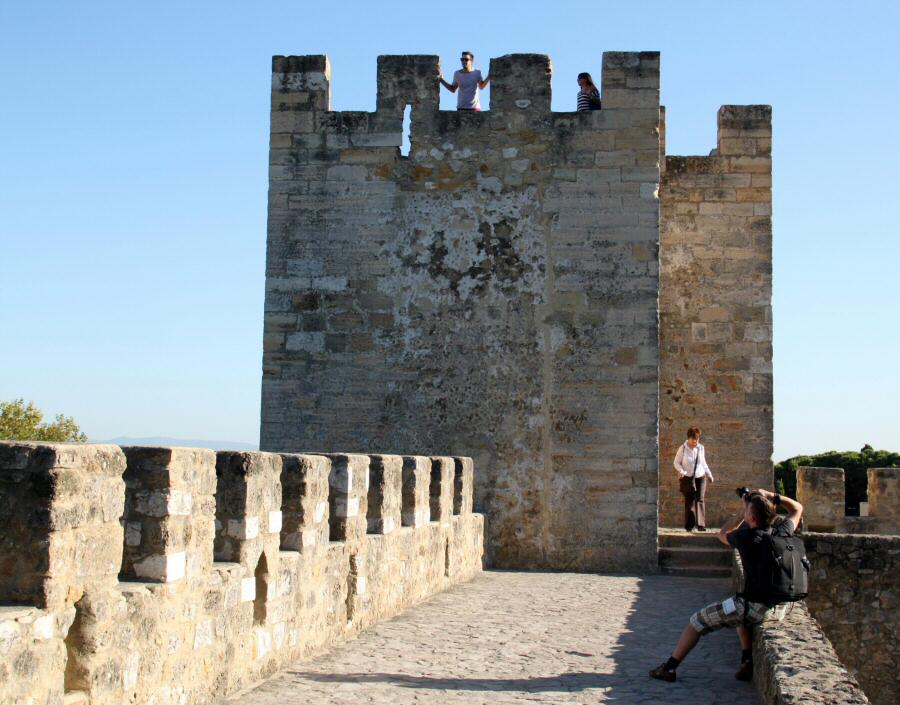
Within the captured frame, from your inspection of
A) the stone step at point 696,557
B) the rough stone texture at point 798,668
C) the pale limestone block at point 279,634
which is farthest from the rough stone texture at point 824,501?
the pale limestone block at point 279,634

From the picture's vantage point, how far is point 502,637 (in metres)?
7.16

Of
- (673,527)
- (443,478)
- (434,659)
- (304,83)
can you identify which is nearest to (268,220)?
(304,83)

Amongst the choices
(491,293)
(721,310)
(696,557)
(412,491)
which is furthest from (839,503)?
(412,491)

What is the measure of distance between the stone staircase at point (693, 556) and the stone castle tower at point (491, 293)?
0.37 metres

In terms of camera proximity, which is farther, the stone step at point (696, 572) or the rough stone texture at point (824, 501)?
the rough stone texture at point (824, 501)

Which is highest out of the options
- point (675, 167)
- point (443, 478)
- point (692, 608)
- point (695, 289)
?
point (675, 167)

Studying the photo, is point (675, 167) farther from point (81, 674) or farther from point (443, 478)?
point (81, 674)

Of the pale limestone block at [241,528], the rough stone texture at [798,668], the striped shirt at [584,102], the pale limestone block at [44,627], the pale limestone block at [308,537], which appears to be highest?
the striped shirt at [584,102]

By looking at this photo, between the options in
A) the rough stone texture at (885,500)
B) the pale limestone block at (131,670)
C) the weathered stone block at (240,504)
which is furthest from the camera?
the rough stone texture at (885,500)

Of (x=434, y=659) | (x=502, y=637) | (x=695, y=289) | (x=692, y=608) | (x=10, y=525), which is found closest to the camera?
(x=10, y=525)

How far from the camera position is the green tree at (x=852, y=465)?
2452cm

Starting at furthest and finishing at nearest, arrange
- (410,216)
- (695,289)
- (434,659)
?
(695,289)
(410,216)
(434,659)

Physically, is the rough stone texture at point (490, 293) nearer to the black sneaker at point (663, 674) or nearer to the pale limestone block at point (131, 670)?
the black sneaker at point (663, 674)

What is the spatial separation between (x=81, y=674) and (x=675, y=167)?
39.1 ft
